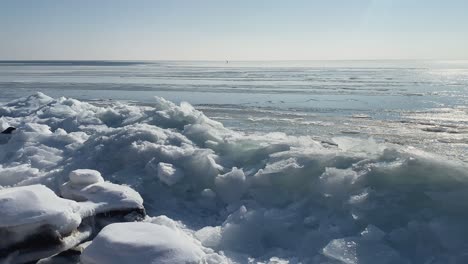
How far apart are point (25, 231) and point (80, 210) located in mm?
814

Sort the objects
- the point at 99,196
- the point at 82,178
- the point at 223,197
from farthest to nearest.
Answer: the point at 223,197
the point at 82,178
the point at 99,196

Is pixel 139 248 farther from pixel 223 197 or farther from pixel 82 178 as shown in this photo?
pixel 223 197

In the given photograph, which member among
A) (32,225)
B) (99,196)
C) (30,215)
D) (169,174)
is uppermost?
(30,215)

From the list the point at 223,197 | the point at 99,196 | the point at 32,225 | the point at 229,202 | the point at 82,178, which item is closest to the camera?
the point at 32,225

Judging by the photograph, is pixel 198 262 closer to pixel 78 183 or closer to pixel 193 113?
pixel 78 183

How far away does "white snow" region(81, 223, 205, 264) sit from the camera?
421 centimetres

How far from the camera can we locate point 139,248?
4.30 m

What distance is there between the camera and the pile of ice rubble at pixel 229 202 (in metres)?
4.85

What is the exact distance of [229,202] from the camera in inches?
276

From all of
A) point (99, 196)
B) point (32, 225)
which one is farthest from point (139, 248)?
point (99, 196)

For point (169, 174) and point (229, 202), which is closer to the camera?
point (229, 202)

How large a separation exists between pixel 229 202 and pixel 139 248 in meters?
2.85

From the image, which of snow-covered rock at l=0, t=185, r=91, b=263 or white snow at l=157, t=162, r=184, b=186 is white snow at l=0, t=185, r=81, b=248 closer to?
snow-covered rock at l=0, t=185, r=91, b=263

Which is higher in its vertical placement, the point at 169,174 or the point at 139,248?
the point at 139,248
